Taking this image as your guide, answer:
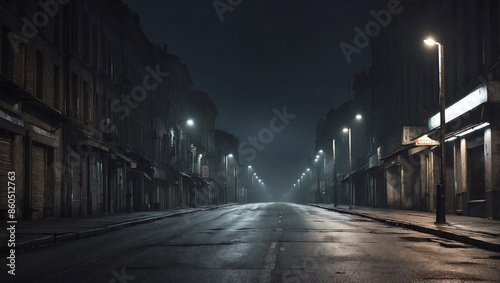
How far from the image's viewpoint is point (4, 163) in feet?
76.2

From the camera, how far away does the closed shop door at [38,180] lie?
2608cm

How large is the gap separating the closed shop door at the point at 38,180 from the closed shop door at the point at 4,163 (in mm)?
2299

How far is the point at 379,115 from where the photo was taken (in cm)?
5950

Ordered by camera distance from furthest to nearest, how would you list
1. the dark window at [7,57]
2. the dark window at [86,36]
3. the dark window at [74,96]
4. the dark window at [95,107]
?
the dark window at [95,107] → the dark window at [86,36] → the dark window at [74,96] → the dark window at [7,57]

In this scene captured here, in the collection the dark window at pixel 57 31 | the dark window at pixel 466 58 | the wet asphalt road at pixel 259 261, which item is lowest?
the wet asphalt road at pixel 259 261

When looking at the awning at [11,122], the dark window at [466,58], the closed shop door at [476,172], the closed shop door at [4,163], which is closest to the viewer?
the awning at [11,122]

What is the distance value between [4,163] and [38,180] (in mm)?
3781

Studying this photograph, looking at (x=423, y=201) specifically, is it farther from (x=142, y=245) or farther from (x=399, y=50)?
(x=142, y=245)

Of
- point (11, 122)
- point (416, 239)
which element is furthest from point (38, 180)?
point (416, 239)

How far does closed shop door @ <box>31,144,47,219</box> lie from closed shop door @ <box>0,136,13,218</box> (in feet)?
7.54

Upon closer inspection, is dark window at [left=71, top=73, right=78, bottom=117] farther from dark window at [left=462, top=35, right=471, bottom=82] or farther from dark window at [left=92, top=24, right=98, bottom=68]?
dark window at [left=462, top=35, right=471, bottom=82]

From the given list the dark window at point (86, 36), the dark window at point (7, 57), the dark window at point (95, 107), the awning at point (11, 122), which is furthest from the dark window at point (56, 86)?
the dark window at point (95, 107)

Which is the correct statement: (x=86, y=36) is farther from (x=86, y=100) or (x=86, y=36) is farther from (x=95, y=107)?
(x=95, y=107)

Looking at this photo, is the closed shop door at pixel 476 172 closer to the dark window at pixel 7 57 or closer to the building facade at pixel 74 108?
the building facade at pixel 74 108
